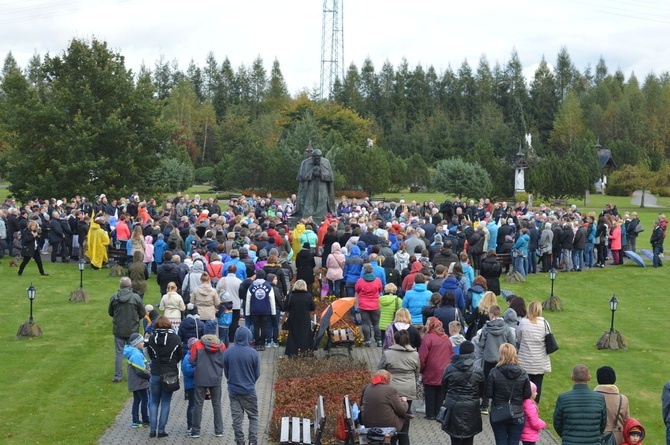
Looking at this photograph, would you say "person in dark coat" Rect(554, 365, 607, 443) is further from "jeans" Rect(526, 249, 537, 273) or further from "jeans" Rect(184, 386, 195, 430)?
"jeans" Rect(526, 249, 537, 273)

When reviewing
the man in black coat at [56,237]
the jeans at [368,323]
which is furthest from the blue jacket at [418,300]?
the man in black coat at [56,237]

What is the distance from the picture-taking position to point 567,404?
9766 mm

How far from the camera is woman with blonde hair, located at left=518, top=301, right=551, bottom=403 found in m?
13.2

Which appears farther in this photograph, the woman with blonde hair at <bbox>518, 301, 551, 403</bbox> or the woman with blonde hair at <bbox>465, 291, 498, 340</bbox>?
the woman with blonde hair at <bbox>465, 291, 498, 340</bbox>

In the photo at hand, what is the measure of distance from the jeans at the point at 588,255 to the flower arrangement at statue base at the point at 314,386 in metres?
16.5

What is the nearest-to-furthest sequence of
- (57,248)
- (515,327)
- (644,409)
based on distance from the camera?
(515,327)
(644,409)
(57,248)

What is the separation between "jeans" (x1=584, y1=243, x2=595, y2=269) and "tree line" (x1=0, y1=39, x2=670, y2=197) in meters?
21.3

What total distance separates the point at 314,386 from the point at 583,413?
628 centimetres

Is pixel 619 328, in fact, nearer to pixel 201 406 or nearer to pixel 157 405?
pixel 201 406

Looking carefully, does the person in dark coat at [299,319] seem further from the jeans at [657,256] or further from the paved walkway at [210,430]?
the jeans at [657,256]

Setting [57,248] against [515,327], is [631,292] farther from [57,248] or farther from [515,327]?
[57,248]

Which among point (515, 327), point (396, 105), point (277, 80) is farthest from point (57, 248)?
point (277, 80)

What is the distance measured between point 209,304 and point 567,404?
28.3 ft

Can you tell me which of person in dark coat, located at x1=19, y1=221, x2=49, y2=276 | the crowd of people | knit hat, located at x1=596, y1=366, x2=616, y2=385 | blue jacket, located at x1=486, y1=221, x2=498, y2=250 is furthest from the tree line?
knit hat, located at x1=596, y1=366, x2=616, y2=385
